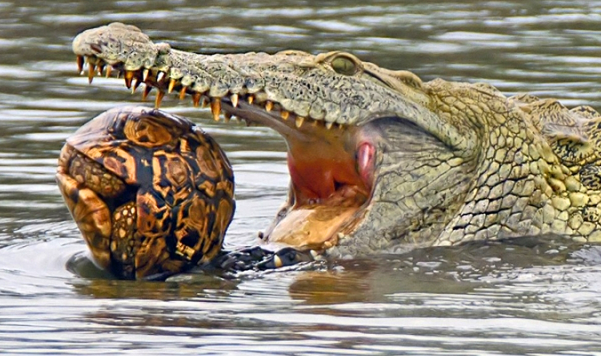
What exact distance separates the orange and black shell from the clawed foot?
0.33 feet

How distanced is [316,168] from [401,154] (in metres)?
0.41

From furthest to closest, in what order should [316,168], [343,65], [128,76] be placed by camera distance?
1. [316,168]
2. [343,65]
3. [128,76]

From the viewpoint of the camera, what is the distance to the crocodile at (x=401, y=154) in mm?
6367

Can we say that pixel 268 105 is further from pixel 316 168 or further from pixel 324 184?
pixel 324 184

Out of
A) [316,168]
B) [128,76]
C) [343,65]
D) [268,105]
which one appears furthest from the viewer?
[316,168]

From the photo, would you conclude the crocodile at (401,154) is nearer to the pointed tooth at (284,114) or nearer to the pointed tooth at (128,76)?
the pointed tooth at (284,114)

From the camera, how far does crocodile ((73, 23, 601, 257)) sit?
20.9 ft

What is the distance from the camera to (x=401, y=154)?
6730 millimetres

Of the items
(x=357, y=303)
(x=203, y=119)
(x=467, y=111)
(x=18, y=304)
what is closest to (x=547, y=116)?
(x=467, y=111)

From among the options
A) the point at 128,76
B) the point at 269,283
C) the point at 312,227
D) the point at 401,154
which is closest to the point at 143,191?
the point at 128,76

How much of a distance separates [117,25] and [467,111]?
6.11 ft

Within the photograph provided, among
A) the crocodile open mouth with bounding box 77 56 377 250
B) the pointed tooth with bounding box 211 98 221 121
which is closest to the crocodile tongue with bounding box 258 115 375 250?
the crocodile open mouth with bounding box 77 56 377 250

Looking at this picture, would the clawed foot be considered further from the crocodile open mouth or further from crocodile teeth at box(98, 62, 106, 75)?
crocodile teeth at box(98, 62, 106, 75)

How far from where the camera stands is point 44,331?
4980 millimetres
